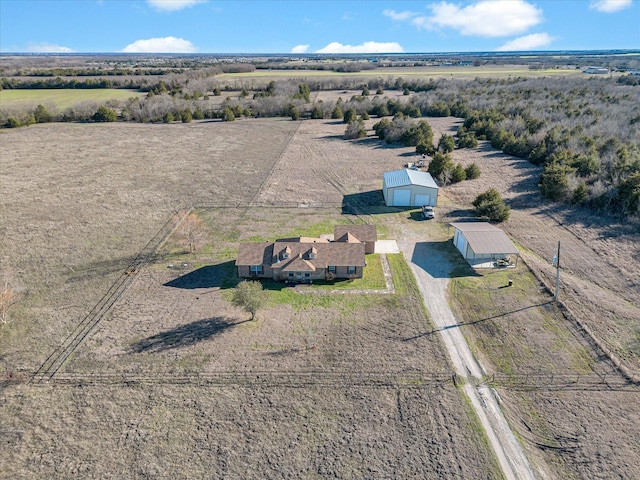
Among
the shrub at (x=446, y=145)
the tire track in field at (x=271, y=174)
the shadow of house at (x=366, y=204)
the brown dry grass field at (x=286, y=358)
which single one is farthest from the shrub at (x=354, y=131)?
the brown dry grass field at (x=286, y=358)

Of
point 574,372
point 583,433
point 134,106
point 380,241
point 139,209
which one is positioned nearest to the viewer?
point 583,433

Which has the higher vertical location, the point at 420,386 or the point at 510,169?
the point at 510,169

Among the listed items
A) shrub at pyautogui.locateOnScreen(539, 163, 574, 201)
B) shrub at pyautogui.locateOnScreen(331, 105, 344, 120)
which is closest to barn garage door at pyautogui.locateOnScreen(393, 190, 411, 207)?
shrub at pyautogui.locateOnScreen(539, 163, 574, 201)

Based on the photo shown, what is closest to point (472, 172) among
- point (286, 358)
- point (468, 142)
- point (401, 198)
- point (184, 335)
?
point (401, 198)

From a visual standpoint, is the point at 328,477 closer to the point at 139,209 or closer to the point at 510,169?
the point at 139,209

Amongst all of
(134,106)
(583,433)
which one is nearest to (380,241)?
(583,433)

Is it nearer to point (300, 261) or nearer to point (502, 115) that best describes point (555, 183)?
point (300, 261)

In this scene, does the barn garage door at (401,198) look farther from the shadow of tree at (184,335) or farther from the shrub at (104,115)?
the shrub at (104,115)

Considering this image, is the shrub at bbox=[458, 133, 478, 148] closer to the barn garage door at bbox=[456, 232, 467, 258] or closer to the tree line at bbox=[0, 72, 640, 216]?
the tree line at bbox=[0, 72, 640, 216]

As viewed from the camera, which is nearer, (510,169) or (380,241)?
(380,241)
